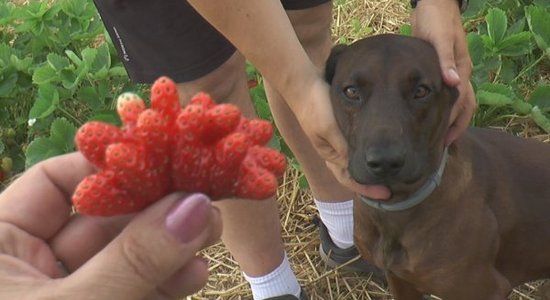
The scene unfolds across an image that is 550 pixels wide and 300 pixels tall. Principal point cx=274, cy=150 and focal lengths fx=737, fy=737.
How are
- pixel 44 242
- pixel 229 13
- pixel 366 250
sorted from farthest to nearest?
pixel 366 250 → pixel 229 13 → pixel 44 242

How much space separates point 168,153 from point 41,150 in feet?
6.86

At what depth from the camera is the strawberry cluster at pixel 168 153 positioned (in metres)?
1.04

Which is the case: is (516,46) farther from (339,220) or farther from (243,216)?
(243,216)

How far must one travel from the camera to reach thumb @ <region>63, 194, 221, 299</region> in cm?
109

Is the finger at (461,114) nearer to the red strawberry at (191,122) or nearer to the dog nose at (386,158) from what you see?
the dog nose at (386,158)

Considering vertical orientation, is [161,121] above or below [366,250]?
above

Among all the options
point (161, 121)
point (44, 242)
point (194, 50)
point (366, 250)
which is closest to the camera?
point (161, 121)

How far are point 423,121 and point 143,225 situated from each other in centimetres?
97

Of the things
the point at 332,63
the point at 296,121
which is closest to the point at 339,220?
the point at 296,121

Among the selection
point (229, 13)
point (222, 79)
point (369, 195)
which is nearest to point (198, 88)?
point (222, 79)

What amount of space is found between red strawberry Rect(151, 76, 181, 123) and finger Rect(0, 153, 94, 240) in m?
0.35

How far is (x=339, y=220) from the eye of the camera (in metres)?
2.70

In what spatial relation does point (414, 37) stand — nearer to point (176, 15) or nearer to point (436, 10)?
point (436, 10)

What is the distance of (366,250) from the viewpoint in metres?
2.25
